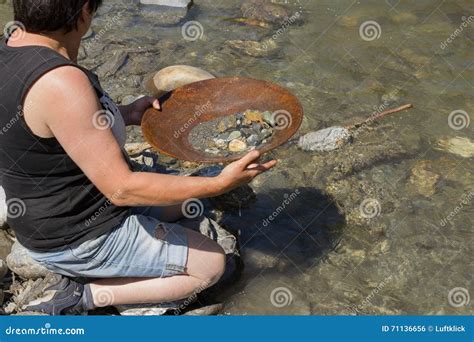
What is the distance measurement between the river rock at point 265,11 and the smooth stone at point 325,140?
2.27m

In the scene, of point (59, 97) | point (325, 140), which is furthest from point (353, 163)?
point (59, 97)

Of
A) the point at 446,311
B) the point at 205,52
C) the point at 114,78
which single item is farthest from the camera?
the point at 205,52

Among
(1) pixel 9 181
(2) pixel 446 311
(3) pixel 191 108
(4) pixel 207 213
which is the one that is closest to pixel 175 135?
(3) pixel 191 108

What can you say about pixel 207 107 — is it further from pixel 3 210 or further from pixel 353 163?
pixel 3 210

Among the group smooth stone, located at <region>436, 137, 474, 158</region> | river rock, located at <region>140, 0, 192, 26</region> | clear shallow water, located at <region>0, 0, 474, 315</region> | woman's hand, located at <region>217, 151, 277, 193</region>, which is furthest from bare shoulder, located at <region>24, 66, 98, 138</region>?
river rock, located at <region>140, 0, 192, 26</region>

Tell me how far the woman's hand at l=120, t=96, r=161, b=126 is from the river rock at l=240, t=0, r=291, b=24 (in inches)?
132

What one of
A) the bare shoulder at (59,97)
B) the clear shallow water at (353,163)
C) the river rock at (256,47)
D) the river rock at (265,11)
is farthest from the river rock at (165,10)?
the bare shoulder at (59,97)

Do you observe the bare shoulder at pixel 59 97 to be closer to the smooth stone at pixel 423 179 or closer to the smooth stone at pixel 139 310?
the smooth stone at pixel 139 310

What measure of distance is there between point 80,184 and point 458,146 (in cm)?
321

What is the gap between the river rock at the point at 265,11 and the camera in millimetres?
6816

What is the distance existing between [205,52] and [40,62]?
378 cm

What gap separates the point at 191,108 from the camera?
13.1 feet

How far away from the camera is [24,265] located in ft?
11.5

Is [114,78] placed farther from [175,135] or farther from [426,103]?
[426,103]
